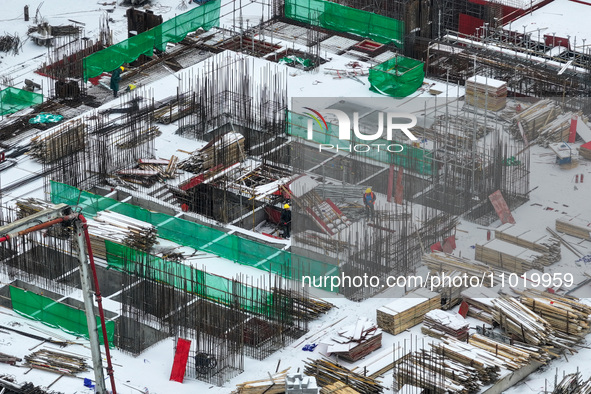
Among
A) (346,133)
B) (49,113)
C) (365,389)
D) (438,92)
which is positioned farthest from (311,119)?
(365,389)

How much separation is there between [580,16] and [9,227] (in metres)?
28.0

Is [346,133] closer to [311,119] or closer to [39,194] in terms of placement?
[311,119]

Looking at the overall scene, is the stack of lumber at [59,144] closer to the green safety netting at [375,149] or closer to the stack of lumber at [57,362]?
the green safety netting at [375,149]

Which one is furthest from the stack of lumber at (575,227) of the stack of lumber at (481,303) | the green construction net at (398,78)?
the green construction net at (398,78)

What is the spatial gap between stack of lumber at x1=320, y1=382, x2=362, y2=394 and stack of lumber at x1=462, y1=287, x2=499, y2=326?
17.0ft

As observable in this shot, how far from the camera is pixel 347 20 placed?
2286 inches

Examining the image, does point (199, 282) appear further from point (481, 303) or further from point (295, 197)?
point (481, 303)

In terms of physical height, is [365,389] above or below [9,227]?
below

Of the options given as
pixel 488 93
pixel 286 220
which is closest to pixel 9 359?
pixel 286 220

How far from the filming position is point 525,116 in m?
50.8

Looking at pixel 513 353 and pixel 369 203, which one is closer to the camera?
pixel 513 353

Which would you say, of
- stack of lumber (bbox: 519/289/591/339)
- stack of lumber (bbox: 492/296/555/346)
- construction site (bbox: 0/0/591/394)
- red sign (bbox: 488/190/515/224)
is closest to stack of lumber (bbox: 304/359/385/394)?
construction site (bbox: 0/0/591/394)

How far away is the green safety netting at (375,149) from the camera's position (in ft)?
159

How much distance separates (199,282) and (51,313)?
13.3 feet
